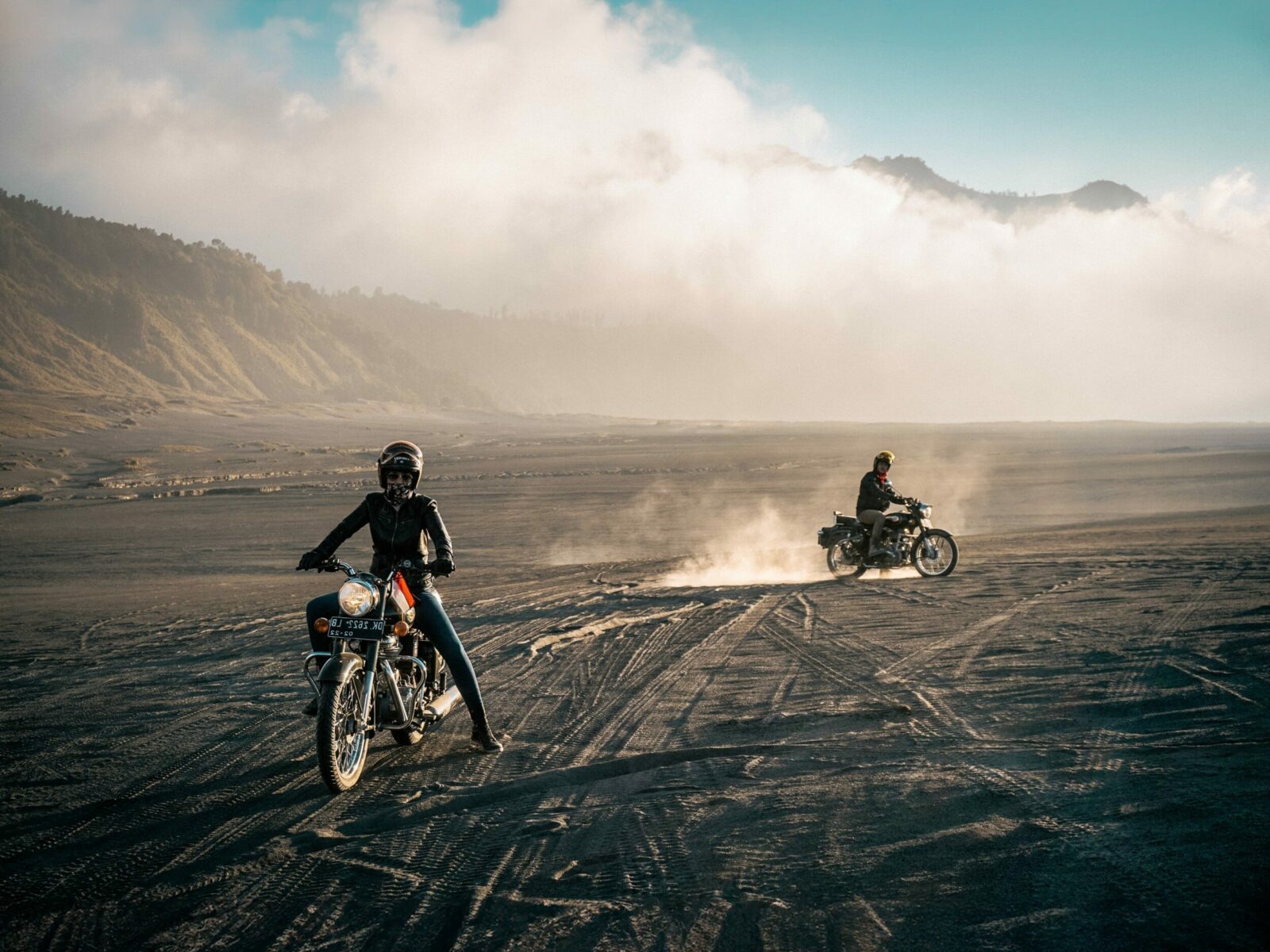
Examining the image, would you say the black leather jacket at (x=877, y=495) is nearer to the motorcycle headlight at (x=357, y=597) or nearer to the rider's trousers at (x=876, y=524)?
the rider's trousers at (x=876, y=524)

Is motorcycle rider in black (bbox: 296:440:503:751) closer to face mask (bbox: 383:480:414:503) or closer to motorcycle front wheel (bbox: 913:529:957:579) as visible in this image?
face mask (bbox: 383:480:414:503)

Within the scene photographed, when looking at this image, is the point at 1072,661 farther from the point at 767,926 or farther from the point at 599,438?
the point at 599,438

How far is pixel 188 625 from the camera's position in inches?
426

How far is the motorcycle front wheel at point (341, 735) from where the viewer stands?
5141mm

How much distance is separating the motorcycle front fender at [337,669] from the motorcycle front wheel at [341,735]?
0.03 metres

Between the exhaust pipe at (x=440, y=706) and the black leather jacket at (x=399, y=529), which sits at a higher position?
the black leather jacket at (x=399, y=529)

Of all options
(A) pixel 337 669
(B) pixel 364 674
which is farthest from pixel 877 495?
(A) pixel 337 669

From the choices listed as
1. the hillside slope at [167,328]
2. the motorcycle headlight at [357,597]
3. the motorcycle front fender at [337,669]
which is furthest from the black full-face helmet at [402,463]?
the hillside slope at [167,328]

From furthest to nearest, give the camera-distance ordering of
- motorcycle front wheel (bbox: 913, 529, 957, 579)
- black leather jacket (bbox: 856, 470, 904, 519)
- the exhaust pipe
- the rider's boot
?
black leather jacket (bbox: 856, 470, 904, 519), motorcycle front wheel (bbox: 913, 529, 957, 579), the rider's boot, the exhaust pipe

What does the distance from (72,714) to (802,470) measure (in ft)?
130

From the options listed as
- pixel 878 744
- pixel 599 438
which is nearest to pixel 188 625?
pixel 878 744

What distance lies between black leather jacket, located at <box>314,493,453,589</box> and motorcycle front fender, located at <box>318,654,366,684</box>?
673 mm

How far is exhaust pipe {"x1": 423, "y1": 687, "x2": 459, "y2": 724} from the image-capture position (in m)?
5.97

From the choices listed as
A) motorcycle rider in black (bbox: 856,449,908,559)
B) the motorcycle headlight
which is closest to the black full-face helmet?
the motorcycle headlight
